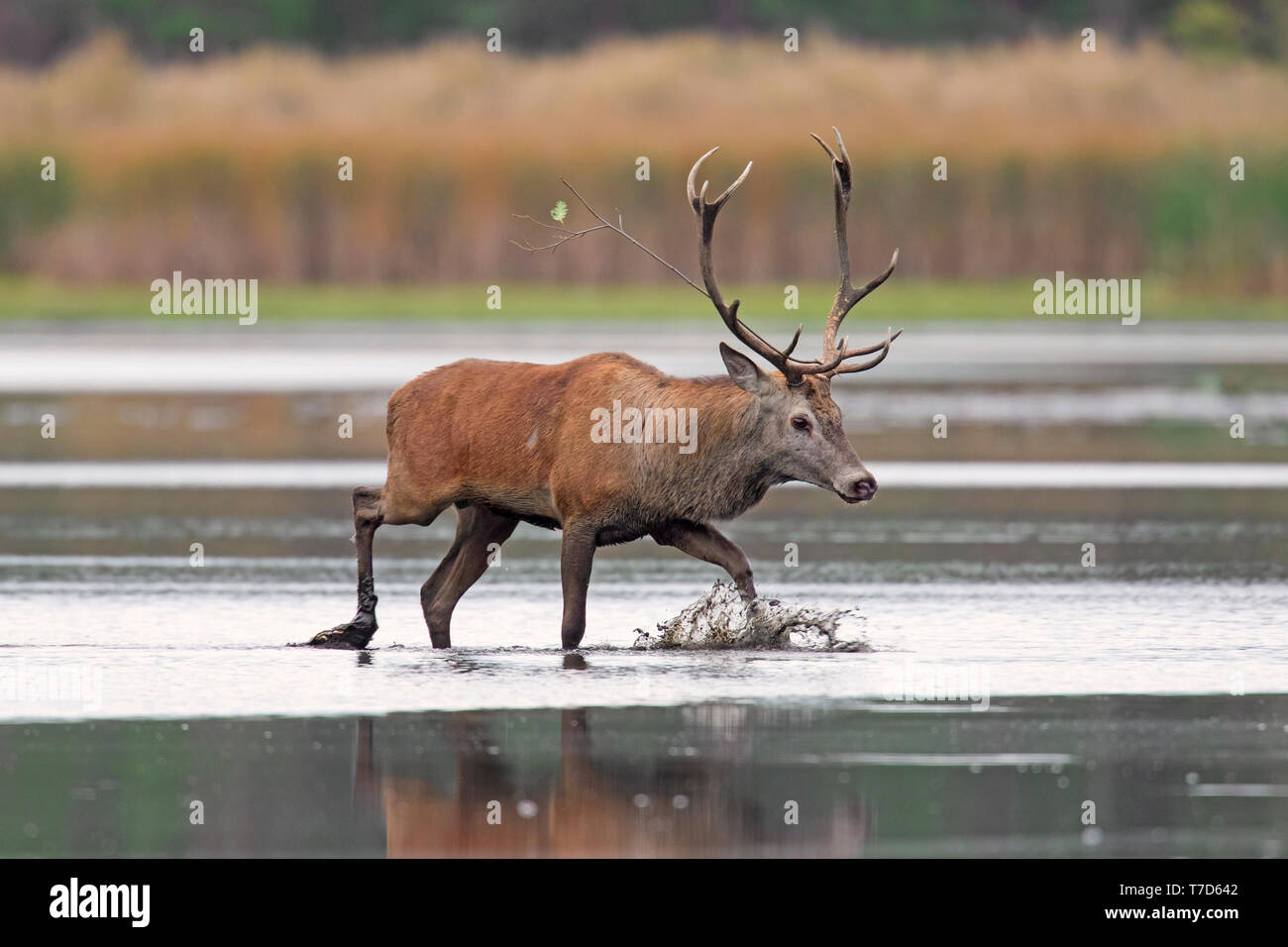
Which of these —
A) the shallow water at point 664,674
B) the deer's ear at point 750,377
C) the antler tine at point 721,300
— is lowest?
the shallow water at point 664,674

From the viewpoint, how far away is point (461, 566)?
11.7 m

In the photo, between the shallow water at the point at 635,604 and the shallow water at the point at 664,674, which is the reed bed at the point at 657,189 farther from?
the shallow water at the point at 635,604

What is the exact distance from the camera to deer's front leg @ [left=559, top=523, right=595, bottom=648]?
11.1m

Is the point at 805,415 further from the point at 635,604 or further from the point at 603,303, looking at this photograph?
the point at 603,303

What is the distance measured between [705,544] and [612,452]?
67 centimetres

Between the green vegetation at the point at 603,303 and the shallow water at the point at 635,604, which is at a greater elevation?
the green vegetation at the point at 603,303

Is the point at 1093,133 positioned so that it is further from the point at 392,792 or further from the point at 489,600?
the point at 392,792

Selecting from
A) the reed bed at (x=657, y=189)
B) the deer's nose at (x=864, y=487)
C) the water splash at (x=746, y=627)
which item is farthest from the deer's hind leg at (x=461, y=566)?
the reed bed at (x=657, y=189)

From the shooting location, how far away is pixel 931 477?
62.3 ft

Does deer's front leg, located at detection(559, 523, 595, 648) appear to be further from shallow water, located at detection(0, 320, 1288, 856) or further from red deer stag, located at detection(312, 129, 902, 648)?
shallow water, located at detection(0, 320, 1288, 856)

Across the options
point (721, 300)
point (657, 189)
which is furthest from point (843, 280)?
point (657, 189)

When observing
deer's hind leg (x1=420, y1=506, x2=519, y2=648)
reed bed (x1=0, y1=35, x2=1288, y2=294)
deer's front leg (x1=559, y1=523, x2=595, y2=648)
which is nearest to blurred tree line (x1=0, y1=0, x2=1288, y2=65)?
reed bed (x1=0, y1=35, x2=1288, y2=294)

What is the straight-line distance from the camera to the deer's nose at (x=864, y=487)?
1101 cm

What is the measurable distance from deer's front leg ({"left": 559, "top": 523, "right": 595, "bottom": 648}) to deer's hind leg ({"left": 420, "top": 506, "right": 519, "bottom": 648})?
1.96ft
